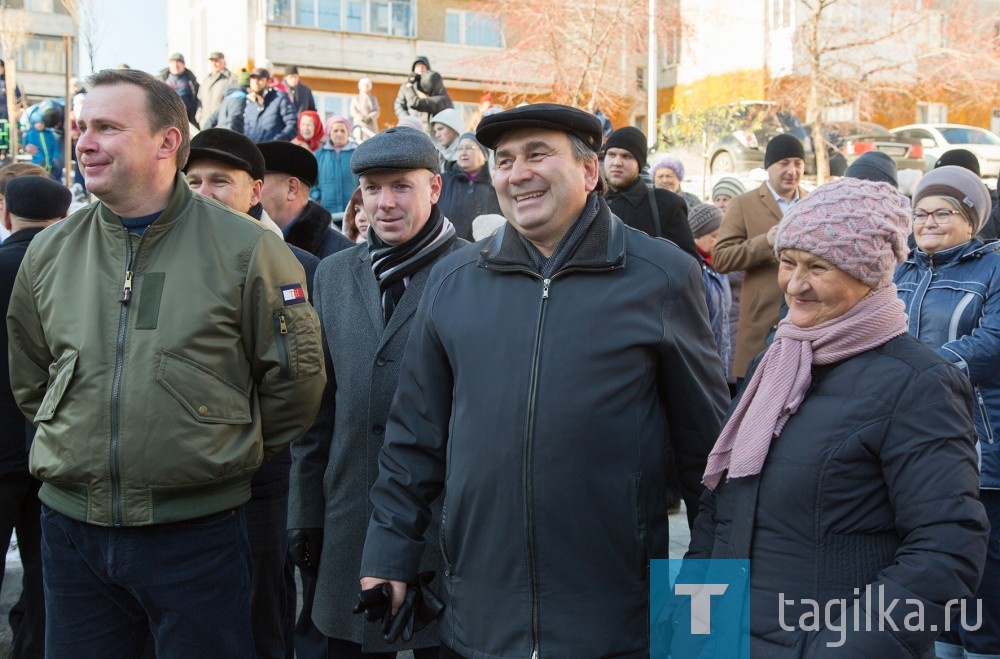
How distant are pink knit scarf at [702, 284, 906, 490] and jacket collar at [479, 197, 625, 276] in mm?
514

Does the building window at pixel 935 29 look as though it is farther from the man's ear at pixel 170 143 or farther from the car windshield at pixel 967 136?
the man's ear at pixel 170 143

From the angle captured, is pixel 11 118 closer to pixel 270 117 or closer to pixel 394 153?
pixel 270 117

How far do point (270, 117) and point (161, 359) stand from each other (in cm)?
1223

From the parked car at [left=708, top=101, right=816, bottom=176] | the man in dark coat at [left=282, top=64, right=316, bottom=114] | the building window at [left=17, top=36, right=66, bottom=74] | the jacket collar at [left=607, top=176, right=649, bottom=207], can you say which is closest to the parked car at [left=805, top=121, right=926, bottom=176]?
the parked car at [left=708, top=101, right=816, bottom=176]

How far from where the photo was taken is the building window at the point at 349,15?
1404 inches

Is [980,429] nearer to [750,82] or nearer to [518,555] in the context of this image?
[518,555]

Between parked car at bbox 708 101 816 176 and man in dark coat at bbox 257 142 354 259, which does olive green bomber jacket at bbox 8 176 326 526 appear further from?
parked car at bbox 708 101 816 176

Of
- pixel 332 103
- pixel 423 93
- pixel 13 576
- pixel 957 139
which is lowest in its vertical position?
pixel 13 576

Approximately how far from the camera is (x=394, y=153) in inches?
140

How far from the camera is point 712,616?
2.66 metres

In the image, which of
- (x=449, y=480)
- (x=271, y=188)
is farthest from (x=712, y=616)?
(x=271, y=188)

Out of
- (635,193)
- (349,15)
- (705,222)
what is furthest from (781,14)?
(635,193)

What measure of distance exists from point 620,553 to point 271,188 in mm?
3076

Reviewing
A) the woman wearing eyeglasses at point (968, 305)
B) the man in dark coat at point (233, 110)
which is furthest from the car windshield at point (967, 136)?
the woman wearing eyeglasses at point (968, 305)
